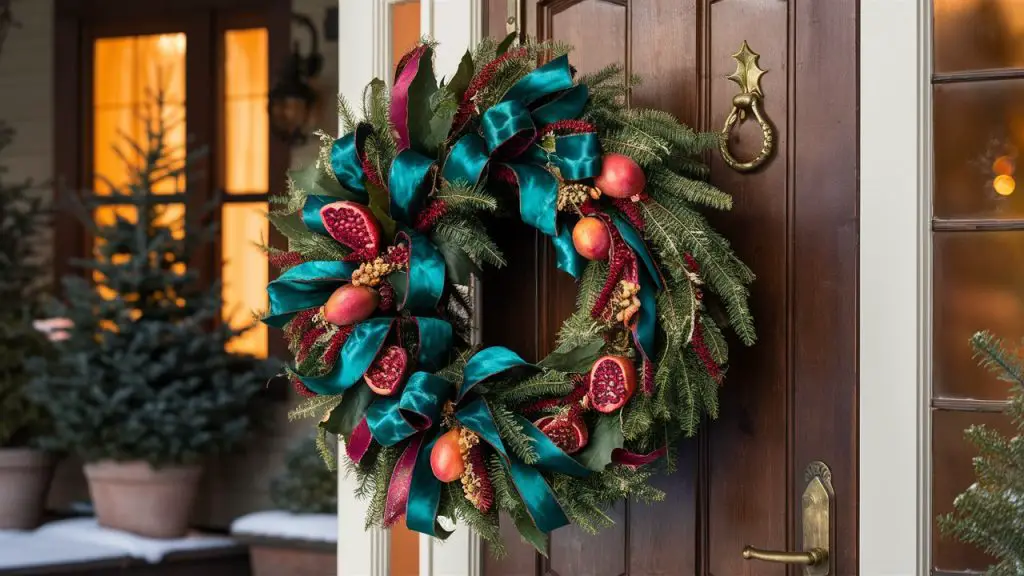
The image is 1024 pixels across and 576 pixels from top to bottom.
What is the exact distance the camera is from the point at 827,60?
1.96m

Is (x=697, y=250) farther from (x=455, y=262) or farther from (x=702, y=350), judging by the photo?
(x=455, y=262)

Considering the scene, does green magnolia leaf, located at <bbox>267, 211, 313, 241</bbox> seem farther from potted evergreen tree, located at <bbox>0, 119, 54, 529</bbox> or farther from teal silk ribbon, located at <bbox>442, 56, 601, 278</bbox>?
potted evergreen tree, located at <bbox>0, 119, 54, 529</bbox>

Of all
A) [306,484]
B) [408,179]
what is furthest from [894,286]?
[306,484]

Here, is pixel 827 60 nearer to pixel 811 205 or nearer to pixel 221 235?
pixel 811 205

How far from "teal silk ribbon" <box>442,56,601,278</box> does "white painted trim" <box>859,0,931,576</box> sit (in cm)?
51

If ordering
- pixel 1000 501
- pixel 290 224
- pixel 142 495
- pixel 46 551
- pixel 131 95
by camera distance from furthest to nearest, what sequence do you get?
pixel 131 95 < pixel 142 495 < pixel 46 551 < pixel 290 224 < pixel 1000 501

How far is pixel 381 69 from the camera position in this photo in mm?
2346

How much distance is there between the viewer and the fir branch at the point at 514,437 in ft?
5.75

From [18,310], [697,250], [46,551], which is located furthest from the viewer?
[18,310]

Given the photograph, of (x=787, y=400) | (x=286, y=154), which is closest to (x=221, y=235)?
(x=286, y=154)

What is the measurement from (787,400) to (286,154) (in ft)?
10.5

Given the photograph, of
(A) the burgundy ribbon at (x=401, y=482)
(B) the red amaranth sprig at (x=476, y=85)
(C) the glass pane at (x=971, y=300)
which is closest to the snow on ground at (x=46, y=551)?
(A) the burgundy ribbon at (x=401, y=482)

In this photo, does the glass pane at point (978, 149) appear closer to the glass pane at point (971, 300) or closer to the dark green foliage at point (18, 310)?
the glass pane at point (971, 300)

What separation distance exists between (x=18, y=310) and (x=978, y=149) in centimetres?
424
